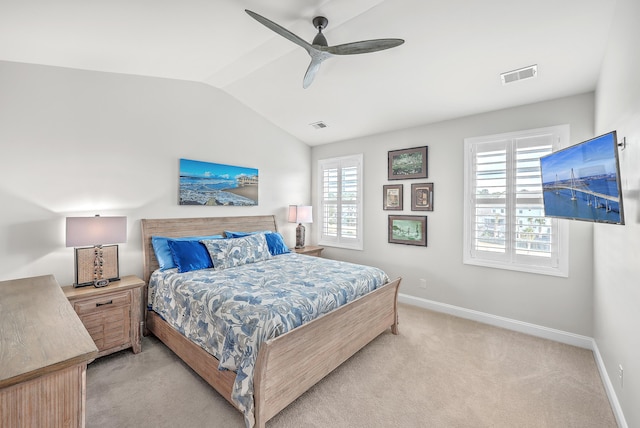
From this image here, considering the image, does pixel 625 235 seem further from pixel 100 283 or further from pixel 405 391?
pixel 100 283

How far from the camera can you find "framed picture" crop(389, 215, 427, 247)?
4.05 m

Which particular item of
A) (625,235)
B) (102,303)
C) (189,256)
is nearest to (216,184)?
(189,256)

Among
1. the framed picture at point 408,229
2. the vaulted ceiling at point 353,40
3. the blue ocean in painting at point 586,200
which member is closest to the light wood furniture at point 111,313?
the vaulted ceiling at point 353,40

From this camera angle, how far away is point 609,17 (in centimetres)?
210

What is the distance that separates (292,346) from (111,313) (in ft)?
6.28

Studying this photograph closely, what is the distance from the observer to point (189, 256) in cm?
315

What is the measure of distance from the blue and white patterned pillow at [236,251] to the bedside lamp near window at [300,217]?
107cm

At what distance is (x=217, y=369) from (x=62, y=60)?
10.2ft

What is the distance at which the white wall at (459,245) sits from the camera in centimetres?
298

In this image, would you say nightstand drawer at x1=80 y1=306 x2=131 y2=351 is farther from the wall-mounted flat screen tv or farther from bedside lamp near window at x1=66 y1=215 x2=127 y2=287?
the wall-mounted flat screen tv

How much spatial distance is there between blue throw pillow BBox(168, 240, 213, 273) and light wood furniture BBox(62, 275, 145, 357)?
41 centimetres

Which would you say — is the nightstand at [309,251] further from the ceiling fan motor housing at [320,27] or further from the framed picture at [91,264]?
the ceiling fan motor housing at [320,27]

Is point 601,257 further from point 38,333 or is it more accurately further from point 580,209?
point 38,333

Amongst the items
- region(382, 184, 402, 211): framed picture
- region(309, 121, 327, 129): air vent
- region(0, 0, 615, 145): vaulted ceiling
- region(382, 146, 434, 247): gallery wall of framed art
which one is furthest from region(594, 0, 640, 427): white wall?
region(309, 121, 327, 129): air vent
